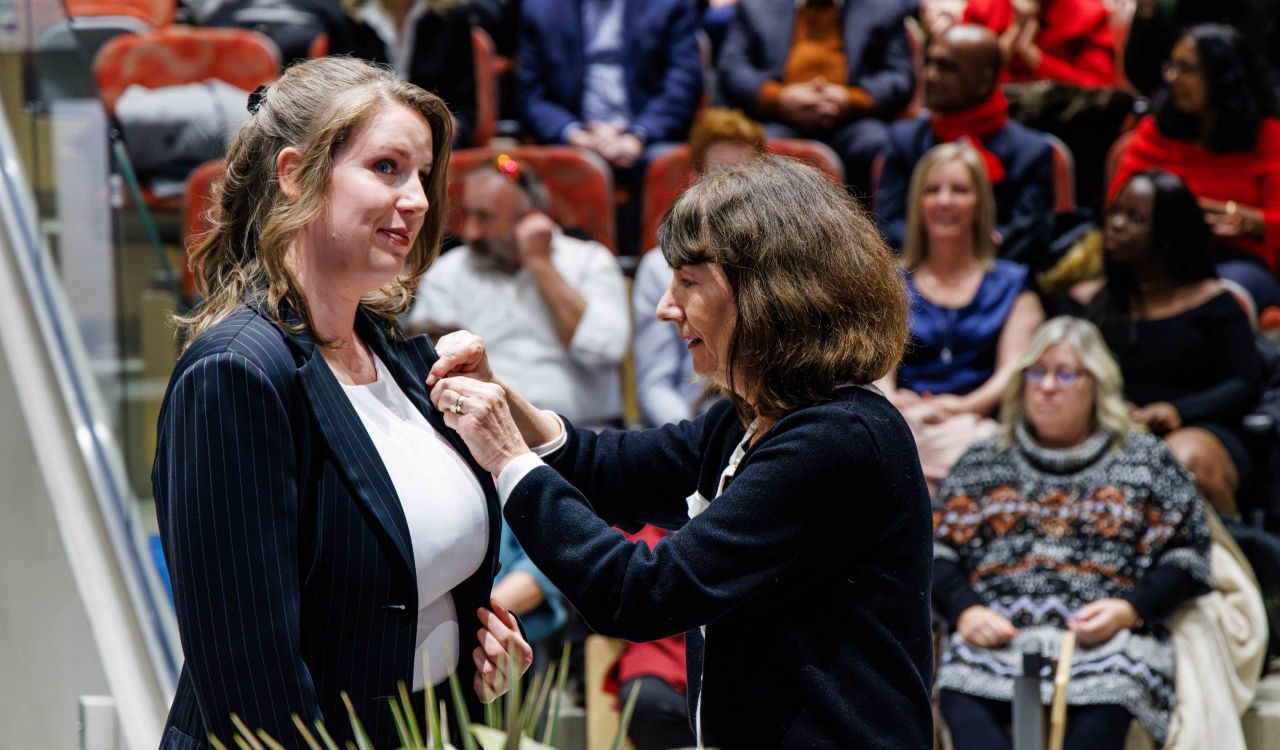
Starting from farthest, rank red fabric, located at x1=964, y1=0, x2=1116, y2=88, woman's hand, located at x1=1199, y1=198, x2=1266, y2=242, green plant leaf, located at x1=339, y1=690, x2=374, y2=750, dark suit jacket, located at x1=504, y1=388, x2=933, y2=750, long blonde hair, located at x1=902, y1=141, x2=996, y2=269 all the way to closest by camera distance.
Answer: red fabric, located at x1=964, y1=0, x2=1116, y2=88 < woman's hand, located at x1=1199, y1=198, x2=1266, y2=242 < long blonde hair, located at x1=902, y1=141, x2=996, y2=269 < dark suit jacket, located at x1=504, y1=388, x2=933, y2=750 < green plant leaf, located at x1=339, y1=690, x2=374, y2=750

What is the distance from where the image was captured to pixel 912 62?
529 centimetres

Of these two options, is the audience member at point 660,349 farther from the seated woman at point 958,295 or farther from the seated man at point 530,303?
the seated woman at point 958,295

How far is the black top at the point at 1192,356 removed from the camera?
396 cm

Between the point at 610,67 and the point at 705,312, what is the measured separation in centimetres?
372

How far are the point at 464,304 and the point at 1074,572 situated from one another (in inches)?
72.3

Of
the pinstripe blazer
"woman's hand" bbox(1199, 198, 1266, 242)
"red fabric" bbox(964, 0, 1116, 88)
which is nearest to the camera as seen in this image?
the pinstripe blazer

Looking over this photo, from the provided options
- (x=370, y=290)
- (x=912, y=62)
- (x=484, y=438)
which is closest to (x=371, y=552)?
(x=484, y=438)

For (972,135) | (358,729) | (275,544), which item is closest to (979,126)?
(972,135)

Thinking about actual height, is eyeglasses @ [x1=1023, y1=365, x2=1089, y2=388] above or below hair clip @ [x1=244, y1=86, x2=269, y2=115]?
below

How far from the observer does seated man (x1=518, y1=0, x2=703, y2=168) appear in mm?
5117

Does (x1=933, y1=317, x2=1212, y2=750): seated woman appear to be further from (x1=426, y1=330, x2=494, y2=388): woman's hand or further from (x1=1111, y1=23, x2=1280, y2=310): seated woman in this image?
(x1=426, y1=330, x2=494, y2=388): woman's hand

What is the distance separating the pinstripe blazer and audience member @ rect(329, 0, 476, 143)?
348 cm

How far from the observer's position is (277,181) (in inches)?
60.8

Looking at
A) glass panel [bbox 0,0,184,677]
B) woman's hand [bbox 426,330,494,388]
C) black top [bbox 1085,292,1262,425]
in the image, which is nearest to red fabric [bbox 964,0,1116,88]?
black top [bbox 1085,292,1262,425]
